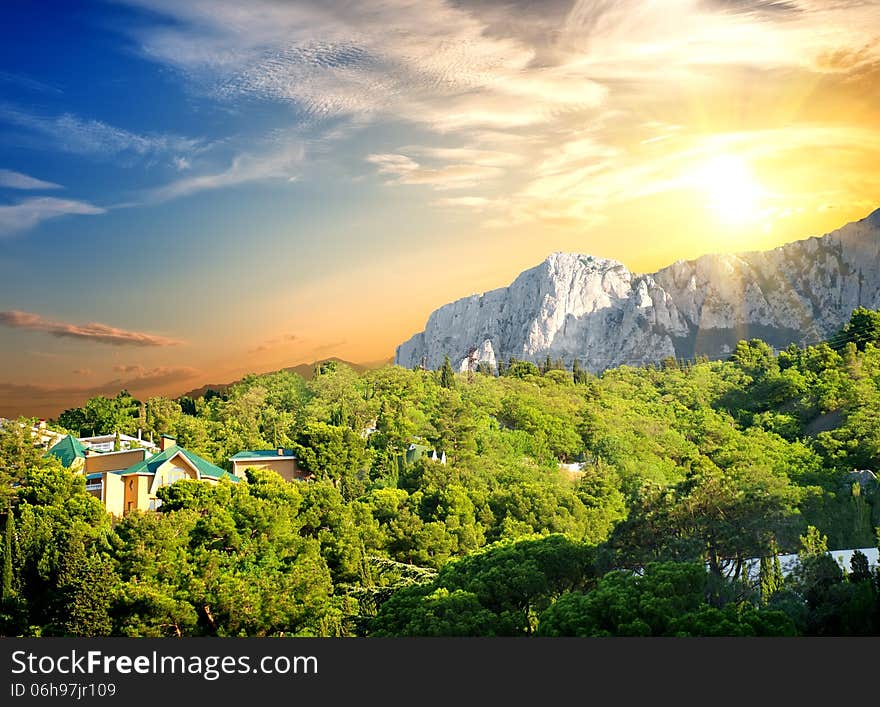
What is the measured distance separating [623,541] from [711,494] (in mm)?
1805

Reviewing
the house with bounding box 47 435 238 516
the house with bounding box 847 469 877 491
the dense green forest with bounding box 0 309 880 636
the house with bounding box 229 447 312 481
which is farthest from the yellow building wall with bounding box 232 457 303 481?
the house with bounding box 847 469 877 491

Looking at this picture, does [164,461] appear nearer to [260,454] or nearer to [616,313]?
[260,454]

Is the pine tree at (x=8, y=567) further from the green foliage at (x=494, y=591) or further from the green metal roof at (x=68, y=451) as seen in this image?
the green foliage at (x=494, y=591)

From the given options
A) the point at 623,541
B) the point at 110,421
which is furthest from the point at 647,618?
the point at 110,421

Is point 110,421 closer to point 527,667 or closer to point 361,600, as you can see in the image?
point 361,600

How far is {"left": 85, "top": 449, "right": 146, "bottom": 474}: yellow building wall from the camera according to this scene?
16156mm

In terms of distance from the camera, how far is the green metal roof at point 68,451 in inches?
630

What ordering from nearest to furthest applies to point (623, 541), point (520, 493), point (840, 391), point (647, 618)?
point (647, 618)
point (623, 541)
point (520, 493)
point (840, 391)

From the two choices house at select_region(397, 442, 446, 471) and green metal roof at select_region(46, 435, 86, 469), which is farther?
house at select_region(397, 442, 446, 471)

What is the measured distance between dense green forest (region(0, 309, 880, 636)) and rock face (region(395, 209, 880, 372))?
56.0 ft

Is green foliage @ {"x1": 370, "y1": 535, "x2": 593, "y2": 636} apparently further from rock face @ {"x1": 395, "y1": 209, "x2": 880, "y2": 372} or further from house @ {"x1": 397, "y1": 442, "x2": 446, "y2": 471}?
rock face @ {"x1": 395, "y1": 209, "x2": 880, "y2": 372}

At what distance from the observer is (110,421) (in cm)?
2419

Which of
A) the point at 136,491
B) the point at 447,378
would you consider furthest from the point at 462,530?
the point at 447,378

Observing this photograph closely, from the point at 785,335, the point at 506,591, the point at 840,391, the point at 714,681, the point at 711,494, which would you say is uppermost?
the point at 785,335
